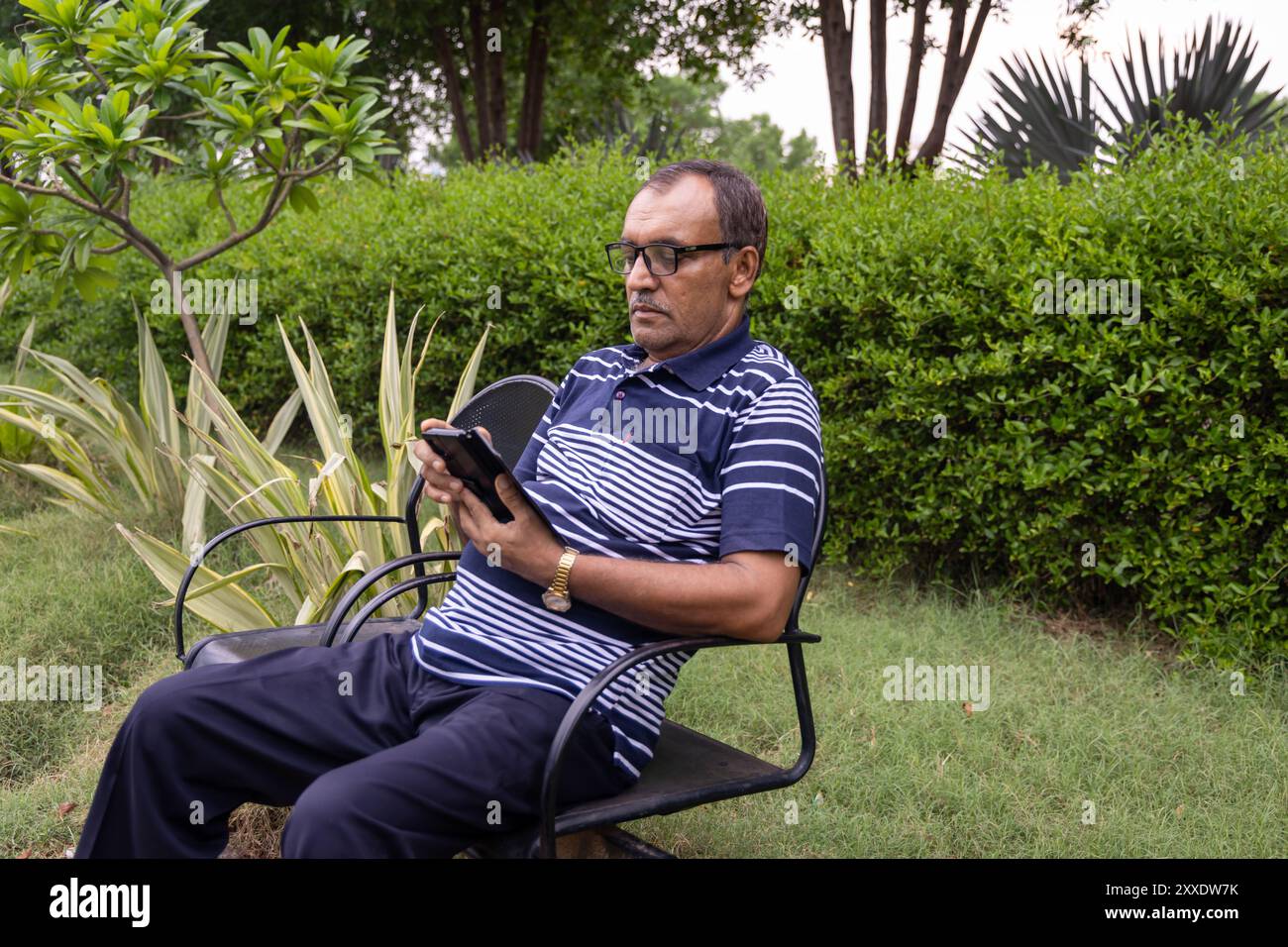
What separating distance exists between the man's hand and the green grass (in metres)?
1.22

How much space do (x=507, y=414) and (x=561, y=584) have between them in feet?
3.89

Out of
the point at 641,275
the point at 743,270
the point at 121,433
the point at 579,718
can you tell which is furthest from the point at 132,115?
the point at 579,718

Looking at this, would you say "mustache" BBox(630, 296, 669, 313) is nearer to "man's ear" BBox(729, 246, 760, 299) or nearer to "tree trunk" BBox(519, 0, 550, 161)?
"man's ear" BBox(729, 246, 760, 299)

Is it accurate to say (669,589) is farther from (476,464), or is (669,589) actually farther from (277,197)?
(277,197)

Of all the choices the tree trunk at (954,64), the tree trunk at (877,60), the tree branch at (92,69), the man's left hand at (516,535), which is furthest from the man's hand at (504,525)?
the tree trunk at (877,60)

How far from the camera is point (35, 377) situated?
737 cm

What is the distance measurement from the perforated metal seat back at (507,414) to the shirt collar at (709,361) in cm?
81

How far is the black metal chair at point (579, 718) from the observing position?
1.89 m

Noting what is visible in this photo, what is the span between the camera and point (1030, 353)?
3.69m

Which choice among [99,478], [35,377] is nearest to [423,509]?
[99,478]

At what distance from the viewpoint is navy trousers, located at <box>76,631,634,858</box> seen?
1842 mm

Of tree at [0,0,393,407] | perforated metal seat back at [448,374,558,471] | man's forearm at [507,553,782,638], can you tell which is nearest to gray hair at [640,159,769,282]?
man's forearm at [507,553,782,638]

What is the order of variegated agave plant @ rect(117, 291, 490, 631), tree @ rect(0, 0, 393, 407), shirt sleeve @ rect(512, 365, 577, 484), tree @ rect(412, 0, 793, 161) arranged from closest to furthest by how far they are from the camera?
1. shirt sleeve @ rect(512, 365, 577, 484)
2. variegated agave plant @ rect(117, 291, 490, 631)
3. tree @ rect(0, 0, 393, 407)
4. tree @ rect(412, 0, 793, 161)

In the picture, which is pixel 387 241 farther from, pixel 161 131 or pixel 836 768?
pixel 161 131
